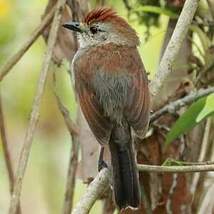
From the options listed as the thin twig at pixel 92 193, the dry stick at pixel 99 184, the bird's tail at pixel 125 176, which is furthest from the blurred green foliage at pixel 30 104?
the dry stick at pixel 99 184

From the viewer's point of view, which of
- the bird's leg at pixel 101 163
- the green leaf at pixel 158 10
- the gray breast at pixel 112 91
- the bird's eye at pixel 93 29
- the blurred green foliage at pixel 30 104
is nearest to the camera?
the gray breast at pixel 112 91

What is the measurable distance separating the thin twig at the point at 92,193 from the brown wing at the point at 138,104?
0.36 metres

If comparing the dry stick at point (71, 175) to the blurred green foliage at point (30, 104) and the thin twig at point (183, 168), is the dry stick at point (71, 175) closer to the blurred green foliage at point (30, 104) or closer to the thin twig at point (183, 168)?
the blurred green foliage at point (30, 104)

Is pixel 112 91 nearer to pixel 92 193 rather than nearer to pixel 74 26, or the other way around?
pixel 74 26

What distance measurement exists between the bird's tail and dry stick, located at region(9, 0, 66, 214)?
18.8 inches

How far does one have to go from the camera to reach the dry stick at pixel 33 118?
4.11 meters

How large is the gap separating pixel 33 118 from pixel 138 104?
1.98 ft

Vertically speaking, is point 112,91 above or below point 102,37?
below

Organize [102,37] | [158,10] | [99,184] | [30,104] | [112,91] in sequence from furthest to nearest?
[30,104]
[102,37]
[158,10]
[112,91]
[99,184]

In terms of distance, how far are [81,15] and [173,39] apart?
97cm

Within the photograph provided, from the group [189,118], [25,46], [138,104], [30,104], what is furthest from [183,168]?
[30,104]

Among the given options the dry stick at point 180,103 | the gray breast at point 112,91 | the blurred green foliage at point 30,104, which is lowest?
the blurred green foliage at point 30,104

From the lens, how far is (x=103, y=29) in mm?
5105

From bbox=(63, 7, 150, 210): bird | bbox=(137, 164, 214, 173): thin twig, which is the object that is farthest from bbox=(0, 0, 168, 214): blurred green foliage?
bbox=(137, 164, 214, 173): thin twig
